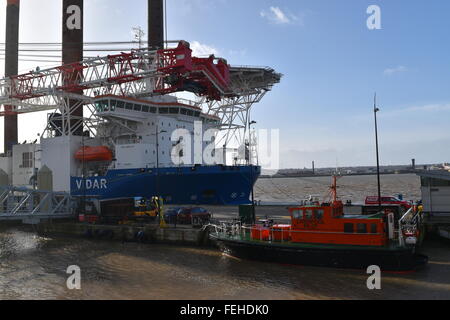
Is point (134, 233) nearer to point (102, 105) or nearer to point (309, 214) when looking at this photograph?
point (309, 214)

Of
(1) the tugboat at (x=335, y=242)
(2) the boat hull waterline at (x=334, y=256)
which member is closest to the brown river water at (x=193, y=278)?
(2) the boat hull waterline at (x=334, y=256)

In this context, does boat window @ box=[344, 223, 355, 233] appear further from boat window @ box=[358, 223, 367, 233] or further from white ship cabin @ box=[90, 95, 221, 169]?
white ship cabin @ box=[90, 95, 221, 169]

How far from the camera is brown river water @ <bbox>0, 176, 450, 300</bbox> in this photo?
46.1 feet

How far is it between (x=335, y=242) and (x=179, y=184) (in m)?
21.6

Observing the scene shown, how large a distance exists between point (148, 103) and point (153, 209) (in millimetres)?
15776

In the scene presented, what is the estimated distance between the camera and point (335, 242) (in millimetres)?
17188

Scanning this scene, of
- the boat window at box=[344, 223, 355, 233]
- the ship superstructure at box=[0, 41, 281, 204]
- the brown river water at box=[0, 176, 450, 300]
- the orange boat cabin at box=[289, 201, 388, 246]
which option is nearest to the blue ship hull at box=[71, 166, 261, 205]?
the ship superstructure at box=[0, 41, 281, 204]

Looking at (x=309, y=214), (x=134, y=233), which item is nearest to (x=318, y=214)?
(x=309, y=214)

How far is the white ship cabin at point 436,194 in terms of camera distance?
23.5m

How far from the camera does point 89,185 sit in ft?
127

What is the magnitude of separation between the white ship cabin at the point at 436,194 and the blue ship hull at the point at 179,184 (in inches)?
631

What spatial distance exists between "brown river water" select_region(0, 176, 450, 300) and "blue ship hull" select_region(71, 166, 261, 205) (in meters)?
13.8

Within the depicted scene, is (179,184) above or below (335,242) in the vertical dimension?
above

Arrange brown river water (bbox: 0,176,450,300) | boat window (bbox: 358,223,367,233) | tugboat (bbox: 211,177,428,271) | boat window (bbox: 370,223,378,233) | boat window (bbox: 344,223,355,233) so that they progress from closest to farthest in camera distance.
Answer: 1. brown river water (bbox: 0,176,450,300)
2. tugboat (bbox: 211,177,428,271)
3. boat window (bbox: 370,223,378,233)
4. boat window (bbox: 358,223,367,233)
5. boat window (bbox: 344,223,355,233)
